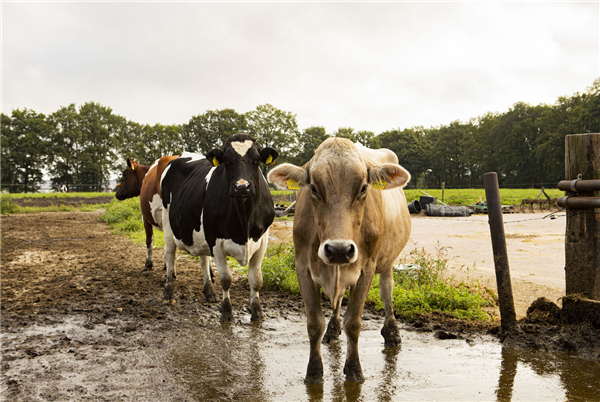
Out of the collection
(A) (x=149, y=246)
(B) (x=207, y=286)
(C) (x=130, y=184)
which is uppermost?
(C) (x=130, y=184)

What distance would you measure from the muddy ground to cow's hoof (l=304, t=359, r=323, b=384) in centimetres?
53

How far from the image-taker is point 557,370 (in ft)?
11.9

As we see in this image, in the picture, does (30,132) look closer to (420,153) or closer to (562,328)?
(420,153)

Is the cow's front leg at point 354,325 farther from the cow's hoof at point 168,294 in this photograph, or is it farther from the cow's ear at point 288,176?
the cow's hoof at point 168,294

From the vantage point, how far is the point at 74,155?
7719 centimetres

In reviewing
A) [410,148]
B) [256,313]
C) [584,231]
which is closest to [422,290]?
[584,231]

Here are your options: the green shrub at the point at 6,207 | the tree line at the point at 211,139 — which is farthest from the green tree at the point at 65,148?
the green shrub at the point at 6,207

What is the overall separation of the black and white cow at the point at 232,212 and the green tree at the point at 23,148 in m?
76.4

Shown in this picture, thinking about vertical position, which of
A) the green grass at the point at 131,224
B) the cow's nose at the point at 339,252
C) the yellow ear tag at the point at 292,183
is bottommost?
the green grass at the point at 131,224

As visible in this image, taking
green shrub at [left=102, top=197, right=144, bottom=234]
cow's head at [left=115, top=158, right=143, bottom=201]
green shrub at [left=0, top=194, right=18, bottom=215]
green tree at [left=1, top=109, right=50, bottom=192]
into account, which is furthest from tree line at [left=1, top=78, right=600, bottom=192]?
cow's head at [left=115, top=158, right=143, bottom=201]

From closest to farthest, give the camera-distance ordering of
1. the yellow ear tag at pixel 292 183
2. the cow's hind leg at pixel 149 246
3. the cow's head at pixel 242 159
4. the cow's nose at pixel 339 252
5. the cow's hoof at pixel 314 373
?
the cow's nose at pixel 339 252, the cow's hoof at pixel 314 373, the yellow ear tag at pixel 292 183, the cow's head at pixel 242 159, the cow's hind leg at pixel 149 246

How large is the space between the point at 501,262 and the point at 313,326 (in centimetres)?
235

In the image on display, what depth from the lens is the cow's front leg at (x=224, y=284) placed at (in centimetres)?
552

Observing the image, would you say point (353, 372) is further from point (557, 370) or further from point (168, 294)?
point (168, 294)
